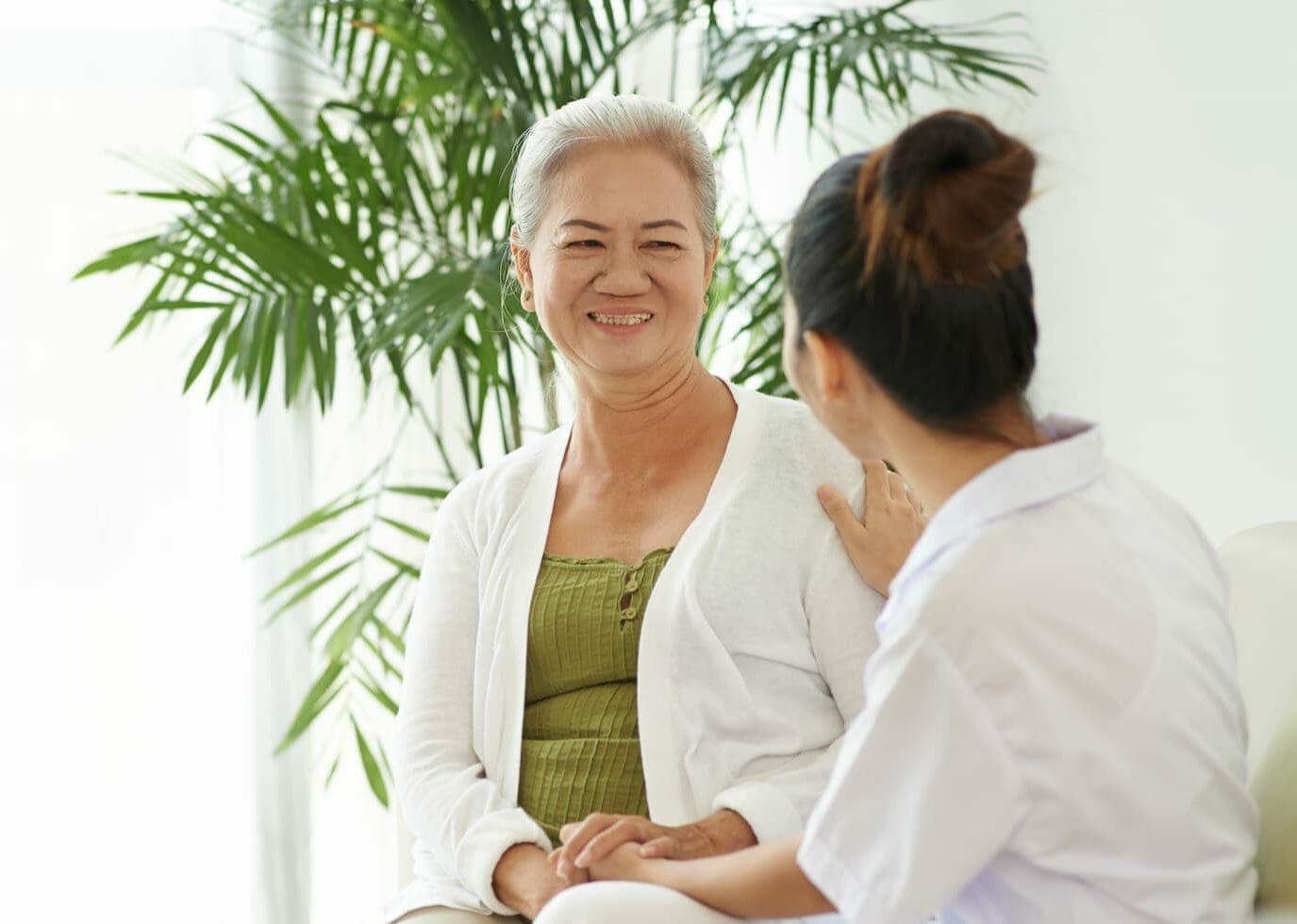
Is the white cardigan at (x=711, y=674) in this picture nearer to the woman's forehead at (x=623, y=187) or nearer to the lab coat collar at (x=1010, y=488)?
the woman's forehead at (x=623, y=187)

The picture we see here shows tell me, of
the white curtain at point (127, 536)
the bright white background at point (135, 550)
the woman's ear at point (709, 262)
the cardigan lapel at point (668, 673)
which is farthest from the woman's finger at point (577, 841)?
the white curtain at point (127, 536)

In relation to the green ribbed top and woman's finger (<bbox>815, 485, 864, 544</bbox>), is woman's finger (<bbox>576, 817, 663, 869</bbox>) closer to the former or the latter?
the green ribbed top

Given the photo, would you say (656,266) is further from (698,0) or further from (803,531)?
(698,0)

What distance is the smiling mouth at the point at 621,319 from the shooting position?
5.58 feet

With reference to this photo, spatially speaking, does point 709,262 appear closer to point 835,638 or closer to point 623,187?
point 623,187

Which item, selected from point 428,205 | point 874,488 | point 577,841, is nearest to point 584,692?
point 577,841

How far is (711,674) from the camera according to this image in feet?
5.13

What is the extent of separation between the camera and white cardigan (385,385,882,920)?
1.54 metres

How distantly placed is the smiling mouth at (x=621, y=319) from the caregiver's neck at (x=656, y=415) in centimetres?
7

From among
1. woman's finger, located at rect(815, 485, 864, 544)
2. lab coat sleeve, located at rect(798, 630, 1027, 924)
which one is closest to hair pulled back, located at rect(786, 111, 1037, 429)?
lab coat sleeve, located at rect(798, 630, 1027, 924)

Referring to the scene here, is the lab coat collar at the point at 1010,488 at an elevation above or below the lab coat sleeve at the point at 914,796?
above

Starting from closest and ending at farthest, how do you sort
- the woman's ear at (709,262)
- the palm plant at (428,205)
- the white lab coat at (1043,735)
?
1. the white lab coat at (1043,735)
2. the woman's ear at (709,262)
3. the palm plant at (428,205)

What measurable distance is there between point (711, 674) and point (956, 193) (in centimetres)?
67

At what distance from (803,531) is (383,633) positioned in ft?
3.49
